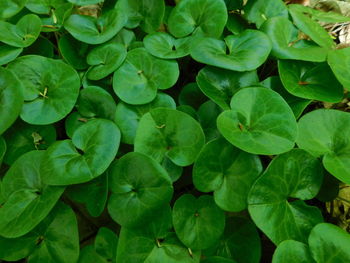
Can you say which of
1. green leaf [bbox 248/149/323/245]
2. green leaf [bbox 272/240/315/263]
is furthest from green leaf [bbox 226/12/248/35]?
green leaf [bbox 272/240/315/263]

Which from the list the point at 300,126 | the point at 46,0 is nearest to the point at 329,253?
the point at 300,126

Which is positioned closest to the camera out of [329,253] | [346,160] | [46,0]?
[329,253]

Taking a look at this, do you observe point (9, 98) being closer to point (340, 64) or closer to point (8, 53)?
point (8, 53)

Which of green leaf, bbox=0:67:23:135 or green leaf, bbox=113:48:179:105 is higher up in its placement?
green leaf, bbox=113:48:179:105

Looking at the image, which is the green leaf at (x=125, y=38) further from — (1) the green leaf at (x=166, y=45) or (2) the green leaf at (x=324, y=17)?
(2) the green leaf at (x=324, y=17)

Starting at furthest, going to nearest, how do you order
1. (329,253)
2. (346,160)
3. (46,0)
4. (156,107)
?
(46,0), (156,107), (346,160), (329,253)

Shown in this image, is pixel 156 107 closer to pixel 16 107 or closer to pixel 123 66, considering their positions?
pixel 123 66

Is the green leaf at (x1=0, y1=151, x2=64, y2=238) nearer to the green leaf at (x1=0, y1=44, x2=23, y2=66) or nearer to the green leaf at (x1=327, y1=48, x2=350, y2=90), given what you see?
the green leaf at (x1=0, y1=44, x2=23, y2=66)
